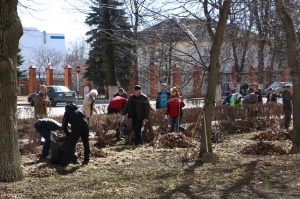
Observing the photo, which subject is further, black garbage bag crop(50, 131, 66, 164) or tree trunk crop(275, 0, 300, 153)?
tree trunk crop(275, 0, 300, 153)

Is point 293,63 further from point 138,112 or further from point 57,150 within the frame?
point 57,150

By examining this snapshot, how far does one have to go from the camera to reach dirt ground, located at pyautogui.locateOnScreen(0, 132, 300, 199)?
A: 265 inches

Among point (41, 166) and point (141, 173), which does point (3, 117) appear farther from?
point (141, 173)

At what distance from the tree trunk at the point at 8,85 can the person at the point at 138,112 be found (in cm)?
505

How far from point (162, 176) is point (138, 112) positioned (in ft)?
13.6

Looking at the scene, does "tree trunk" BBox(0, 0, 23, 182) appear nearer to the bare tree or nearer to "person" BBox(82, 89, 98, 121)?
"person" BBox(82, 89, 98, 121)

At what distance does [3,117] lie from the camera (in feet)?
24.1

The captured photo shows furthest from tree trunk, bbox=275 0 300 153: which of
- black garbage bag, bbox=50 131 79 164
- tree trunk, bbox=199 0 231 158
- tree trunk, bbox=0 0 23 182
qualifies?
tree trunk, bbox=0 0 23 182

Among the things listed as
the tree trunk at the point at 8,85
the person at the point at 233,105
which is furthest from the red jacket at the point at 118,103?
the tree trunk at the point at 8,85

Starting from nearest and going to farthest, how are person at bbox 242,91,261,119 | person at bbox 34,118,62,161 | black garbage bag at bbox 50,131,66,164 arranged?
1. black garbage bag at bbox 50,131,66,164
2. person at bbox 34,118,62,161
3. person at bbox 242,91,261,119

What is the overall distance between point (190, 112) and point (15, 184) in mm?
8510

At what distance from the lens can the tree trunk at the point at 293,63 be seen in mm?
10562

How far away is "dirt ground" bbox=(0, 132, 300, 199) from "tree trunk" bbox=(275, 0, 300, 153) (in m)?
0.52

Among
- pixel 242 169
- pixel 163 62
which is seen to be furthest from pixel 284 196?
pixel 163 62
